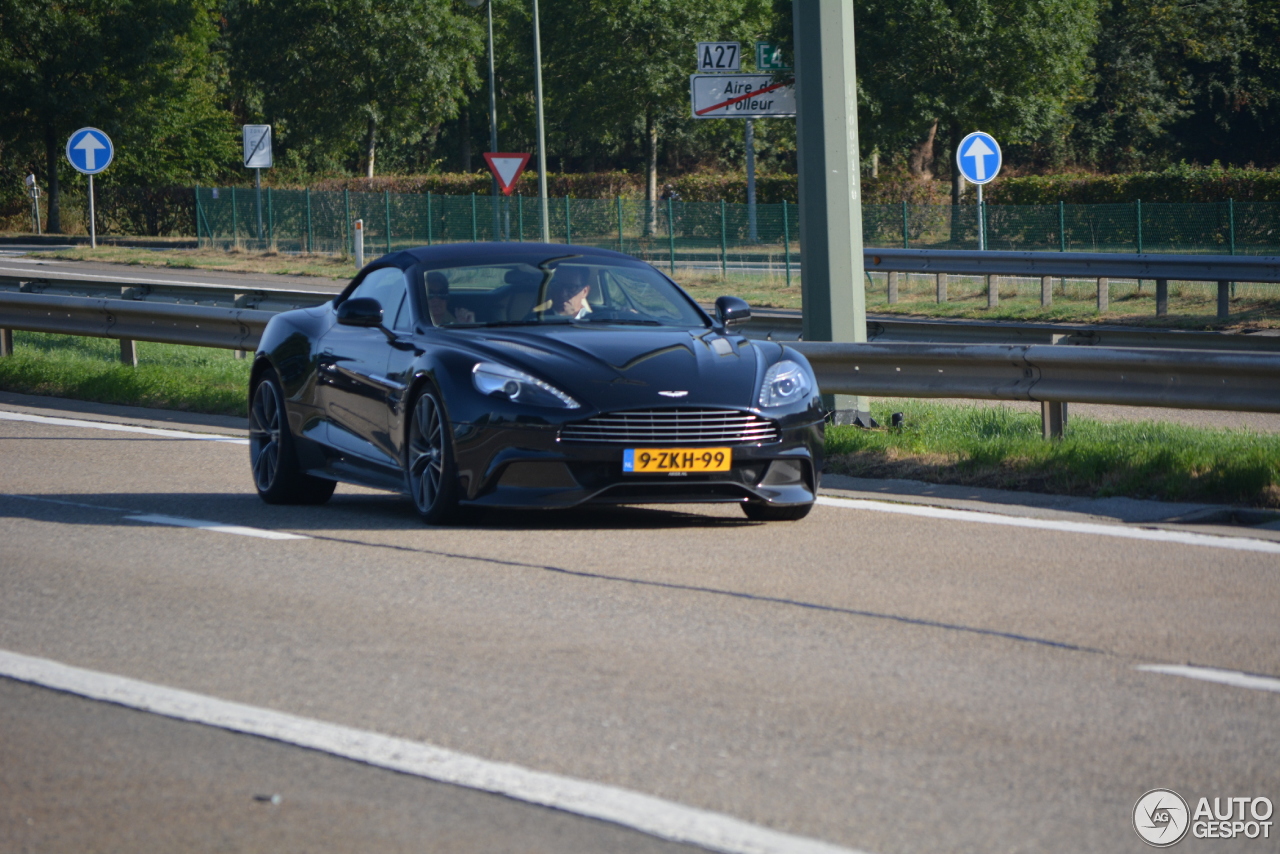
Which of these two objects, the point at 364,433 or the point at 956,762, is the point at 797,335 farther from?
the point at 956,762

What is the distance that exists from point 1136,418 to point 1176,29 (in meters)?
55.7

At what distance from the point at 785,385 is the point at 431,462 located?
174 centimetres

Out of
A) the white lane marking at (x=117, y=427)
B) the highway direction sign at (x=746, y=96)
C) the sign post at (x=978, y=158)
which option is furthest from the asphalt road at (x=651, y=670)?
the sign post at (x=978, y=158)

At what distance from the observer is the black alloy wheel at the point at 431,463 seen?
813 cm

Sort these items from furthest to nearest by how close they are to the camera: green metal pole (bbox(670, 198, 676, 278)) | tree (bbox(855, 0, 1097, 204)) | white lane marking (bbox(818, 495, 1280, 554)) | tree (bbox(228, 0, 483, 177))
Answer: tree (bbox(228, 0, 483, 177)), tree (bbox(855, 0, 1097, 204)), green metal pole (bbox(670, 198, 676, 278)), white lane marking (bbox(818, 495, 1280, 554))

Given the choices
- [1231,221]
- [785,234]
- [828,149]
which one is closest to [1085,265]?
[1231,221]

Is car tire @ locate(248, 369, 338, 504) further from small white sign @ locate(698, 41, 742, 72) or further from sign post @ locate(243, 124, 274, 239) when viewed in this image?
sign post @ locate(243, 124, 274, 239)

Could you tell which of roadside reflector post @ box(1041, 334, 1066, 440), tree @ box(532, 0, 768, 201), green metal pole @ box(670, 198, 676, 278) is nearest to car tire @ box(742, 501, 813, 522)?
roadside reflector post @ box(1041, 334, 1066, 440)

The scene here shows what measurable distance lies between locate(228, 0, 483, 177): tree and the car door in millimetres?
54383

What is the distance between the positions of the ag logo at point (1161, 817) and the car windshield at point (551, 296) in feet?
16.7

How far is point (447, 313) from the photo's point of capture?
29.2 feet

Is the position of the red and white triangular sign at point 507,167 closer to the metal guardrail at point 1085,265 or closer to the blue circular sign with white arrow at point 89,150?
the metal guardrail at point 1085,265

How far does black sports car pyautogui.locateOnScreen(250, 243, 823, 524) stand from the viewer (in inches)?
310

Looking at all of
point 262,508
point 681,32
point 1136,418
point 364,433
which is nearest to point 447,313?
point 364,433
